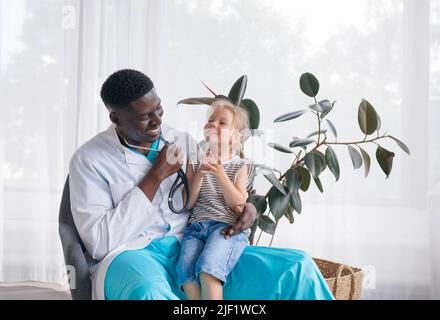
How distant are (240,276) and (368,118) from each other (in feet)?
2.69

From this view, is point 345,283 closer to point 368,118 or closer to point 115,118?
point 368,118

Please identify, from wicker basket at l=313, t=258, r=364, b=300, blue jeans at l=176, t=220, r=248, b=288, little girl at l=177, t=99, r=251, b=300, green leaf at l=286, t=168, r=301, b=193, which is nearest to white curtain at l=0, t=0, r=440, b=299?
wicker basket at l=313, t=258, r=364, b=300

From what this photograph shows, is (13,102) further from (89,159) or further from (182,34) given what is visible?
(89,159)

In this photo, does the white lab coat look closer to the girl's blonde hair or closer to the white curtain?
the girl's blonde hair

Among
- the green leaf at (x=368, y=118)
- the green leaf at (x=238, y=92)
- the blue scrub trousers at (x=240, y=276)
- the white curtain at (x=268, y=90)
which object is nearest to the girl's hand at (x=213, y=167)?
the blue scrub trousers at (x=240, y=276)

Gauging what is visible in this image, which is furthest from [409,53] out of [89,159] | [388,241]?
[89,159]

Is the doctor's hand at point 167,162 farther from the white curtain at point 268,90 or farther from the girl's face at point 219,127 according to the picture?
the white curtain at point 268,90

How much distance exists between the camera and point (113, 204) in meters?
1.64

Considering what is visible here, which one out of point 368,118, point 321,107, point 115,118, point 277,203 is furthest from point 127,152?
point 368,118

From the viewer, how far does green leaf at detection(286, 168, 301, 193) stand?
202cm

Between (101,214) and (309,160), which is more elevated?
(309,160)

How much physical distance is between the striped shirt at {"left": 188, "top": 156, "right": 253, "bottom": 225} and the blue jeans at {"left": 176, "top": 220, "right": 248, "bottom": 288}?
0.07 ft

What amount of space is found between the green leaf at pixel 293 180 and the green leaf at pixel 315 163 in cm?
6
